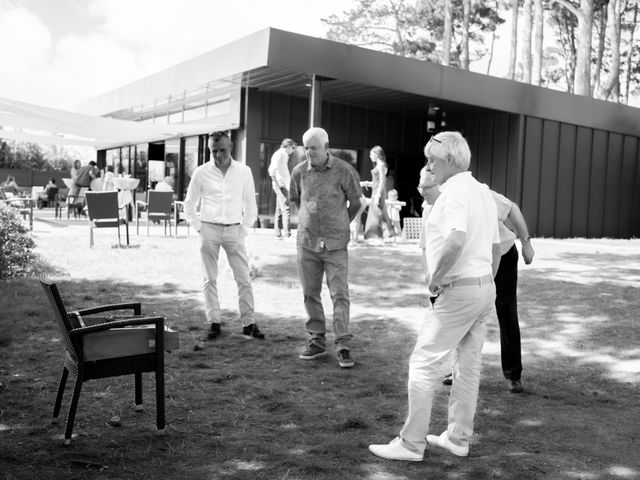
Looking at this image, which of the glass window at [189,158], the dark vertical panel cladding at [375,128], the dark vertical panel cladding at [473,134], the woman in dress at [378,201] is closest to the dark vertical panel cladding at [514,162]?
the dark vertical panel cladding at [473,134]

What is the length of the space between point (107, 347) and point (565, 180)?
18411 mm

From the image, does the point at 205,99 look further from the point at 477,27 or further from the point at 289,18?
the point at 289,18

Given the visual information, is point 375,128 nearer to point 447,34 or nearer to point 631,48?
point 447,34

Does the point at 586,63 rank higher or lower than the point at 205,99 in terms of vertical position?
higher

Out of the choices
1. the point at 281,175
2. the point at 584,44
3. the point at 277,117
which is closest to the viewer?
the point at 281,175

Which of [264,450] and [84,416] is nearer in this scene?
[264,450]

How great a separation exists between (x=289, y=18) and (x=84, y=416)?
60.3 m

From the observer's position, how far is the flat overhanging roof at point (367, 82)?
14664 millimetres

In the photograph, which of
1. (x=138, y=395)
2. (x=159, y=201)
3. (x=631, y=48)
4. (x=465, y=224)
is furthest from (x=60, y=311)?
(x=631, y=48)

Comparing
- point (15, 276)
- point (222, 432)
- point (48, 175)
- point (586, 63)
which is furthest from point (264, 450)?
point (48, 175)

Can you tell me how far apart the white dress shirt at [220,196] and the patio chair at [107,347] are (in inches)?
90.0

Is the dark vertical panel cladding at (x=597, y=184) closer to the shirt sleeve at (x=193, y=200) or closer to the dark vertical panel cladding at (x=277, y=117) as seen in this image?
the dark vertical panel cladding at (x=277, y=117)

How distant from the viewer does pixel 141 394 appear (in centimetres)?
424

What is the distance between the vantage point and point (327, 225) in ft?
17.5
